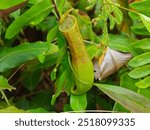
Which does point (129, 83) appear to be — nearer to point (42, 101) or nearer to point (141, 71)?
point (141, 71)

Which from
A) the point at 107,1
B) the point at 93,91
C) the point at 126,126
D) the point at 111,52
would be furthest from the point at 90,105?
the point at 107,1

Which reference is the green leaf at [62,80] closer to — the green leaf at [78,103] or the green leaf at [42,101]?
the green leaf at [78,103]

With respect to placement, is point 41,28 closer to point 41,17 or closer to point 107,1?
point 41,17

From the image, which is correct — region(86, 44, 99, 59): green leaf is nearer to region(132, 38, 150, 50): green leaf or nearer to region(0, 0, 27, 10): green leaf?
region(132, 38, 150, 50): green leaf

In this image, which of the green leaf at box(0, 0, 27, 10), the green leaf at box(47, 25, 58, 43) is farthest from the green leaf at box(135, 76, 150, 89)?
the green leaf at box(0, 0, 27, 10)

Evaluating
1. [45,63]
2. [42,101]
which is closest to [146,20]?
[45,63]

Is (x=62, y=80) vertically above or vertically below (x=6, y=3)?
below

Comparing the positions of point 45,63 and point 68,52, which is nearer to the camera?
point 68,52
